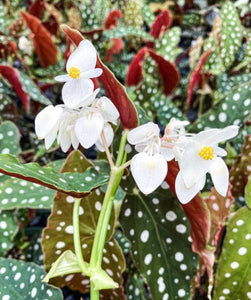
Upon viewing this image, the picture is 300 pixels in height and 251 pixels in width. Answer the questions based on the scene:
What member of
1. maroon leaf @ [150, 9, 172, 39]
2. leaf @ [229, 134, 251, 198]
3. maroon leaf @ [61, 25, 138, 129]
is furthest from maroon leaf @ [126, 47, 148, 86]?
maroon leaf @ [61, 25, 138, 129]

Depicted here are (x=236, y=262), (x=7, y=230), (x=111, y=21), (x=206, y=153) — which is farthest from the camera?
(x=111, y=21)

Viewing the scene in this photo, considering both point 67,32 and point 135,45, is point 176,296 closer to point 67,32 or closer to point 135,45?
point 67,32

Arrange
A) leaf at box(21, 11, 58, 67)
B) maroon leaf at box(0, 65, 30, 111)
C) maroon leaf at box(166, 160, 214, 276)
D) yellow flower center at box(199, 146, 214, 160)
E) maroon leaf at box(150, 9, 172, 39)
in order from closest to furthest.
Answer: yellow flower center at box(199, 146, 214, 160), maroon leaf at box(166, 160, 214, 276), maroon leaf at box(0, 65, 30, 111), leaf at box(21, 11, 58, 67), maroon leaf at box(150, 9, 172, 39)

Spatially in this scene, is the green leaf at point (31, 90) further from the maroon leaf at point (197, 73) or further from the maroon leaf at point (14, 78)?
the maroon leaf at point (197, 73)

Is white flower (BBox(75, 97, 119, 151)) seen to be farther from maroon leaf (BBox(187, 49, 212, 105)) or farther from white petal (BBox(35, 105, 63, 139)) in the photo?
maroon leaf (BBox(187, 49, 212, 105))

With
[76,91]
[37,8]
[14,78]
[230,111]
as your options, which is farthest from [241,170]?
[37,8]

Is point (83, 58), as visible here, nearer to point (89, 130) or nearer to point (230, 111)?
point (89, 130)
